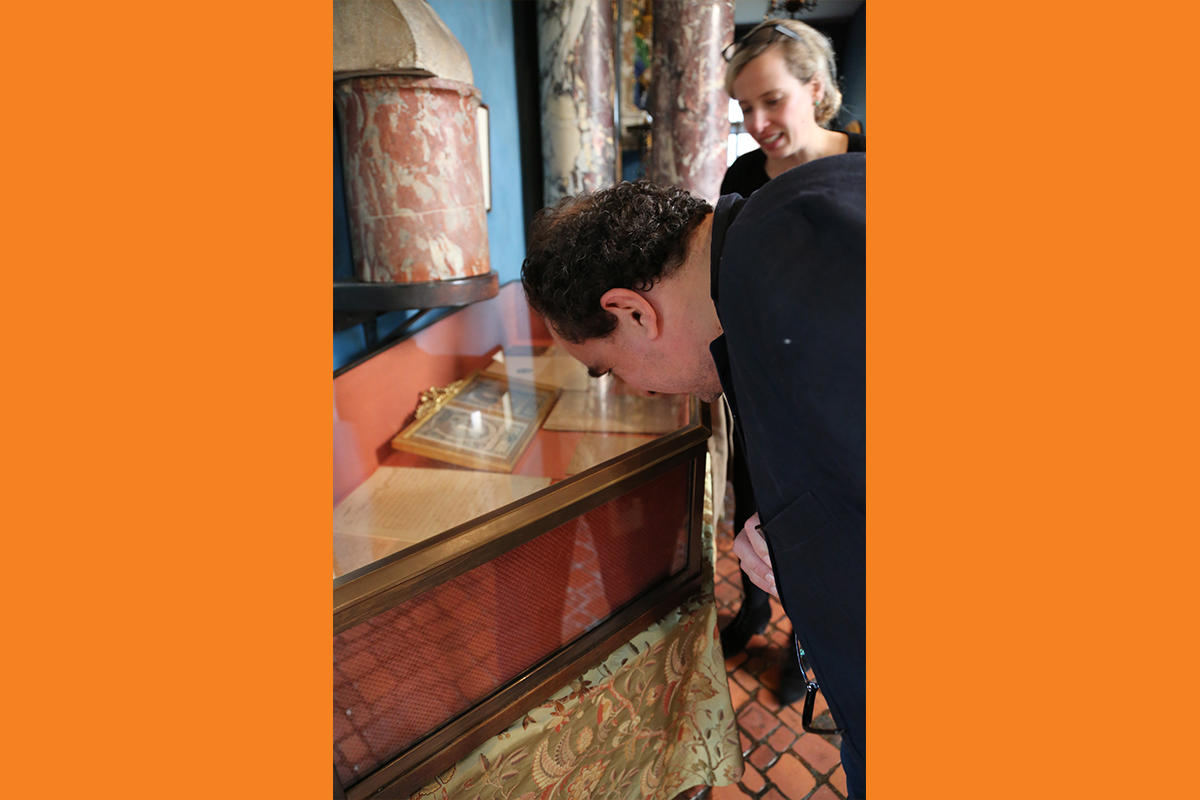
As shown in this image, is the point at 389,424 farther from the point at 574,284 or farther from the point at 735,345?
the point at 735,345

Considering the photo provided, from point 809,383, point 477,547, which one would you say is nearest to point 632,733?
point 477,547

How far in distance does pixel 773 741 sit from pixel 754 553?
4.03ft

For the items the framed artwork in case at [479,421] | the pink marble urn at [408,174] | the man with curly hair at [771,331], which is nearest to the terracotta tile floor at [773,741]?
the man with curly hair at [771,331]

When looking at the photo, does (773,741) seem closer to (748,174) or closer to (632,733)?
(632,733)

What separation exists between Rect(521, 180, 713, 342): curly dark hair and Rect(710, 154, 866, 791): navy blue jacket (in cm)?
14

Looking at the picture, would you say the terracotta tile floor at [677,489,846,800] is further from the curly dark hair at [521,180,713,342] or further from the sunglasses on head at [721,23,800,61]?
the sunglasses on head at [721,23,800,61]

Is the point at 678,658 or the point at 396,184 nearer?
the point at 396,184

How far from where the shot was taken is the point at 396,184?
1.35 m

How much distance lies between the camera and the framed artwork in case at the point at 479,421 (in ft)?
4.88

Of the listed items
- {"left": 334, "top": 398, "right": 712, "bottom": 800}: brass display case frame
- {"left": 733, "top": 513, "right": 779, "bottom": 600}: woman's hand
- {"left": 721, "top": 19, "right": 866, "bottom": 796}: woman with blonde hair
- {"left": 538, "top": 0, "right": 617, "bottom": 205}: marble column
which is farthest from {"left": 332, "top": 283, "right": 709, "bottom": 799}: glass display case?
{"left": 538, "top": 0, "right": 617, "bottom": 205}: marble column

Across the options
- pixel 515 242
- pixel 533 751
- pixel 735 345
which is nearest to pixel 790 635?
pixel 533 751

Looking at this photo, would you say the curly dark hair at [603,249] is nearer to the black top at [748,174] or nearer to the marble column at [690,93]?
the black top at [748,174]

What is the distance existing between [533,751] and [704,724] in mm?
554

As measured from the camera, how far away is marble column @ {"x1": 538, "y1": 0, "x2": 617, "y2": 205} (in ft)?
9.29
